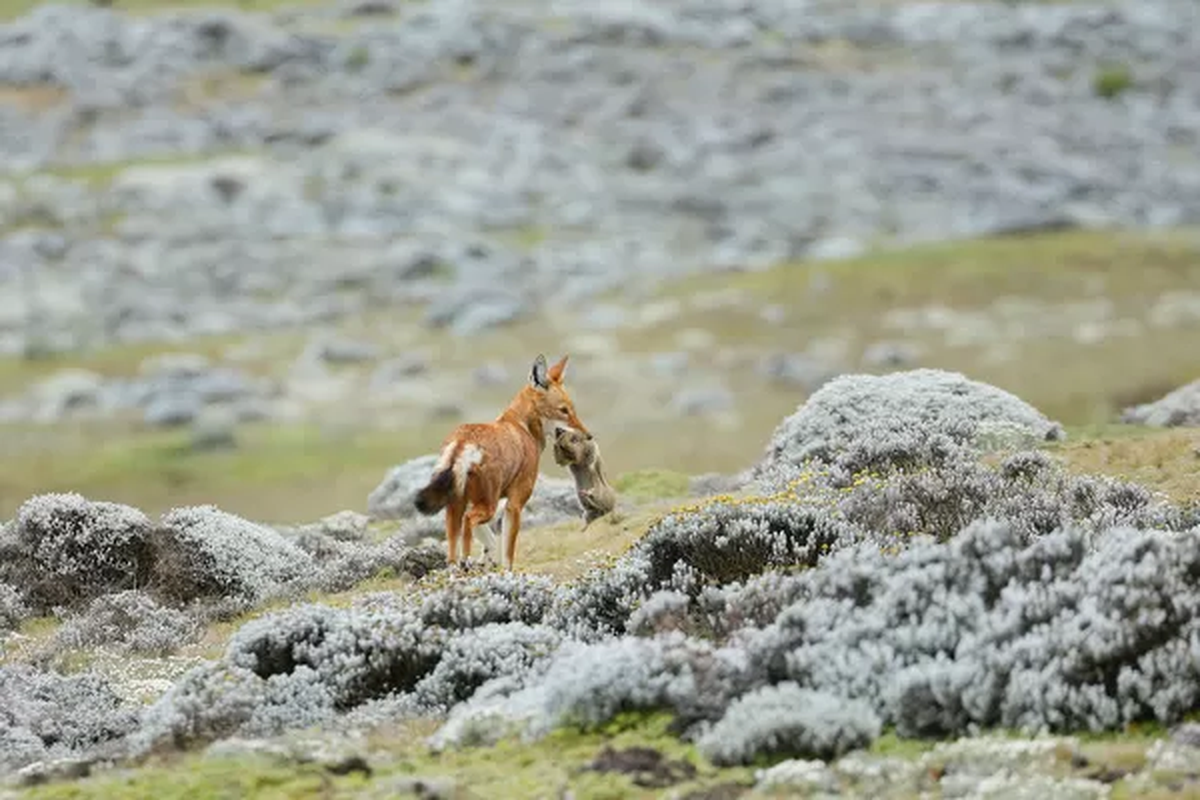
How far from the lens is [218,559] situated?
58.6ft

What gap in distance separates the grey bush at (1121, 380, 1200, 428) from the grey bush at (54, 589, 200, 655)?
1417 centimetres

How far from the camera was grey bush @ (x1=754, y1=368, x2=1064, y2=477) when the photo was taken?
19359 millimetres

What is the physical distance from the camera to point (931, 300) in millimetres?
53094

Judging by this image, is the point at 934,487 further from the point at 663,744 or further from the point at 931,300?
the point at 931,300

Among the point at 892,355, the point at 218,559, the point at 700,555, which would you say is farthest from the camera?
the point at 892,355

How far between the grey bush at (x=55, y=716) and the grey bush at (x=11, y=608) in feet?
11.1

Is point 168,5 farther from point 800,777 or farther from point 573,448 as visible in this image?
point 800,777

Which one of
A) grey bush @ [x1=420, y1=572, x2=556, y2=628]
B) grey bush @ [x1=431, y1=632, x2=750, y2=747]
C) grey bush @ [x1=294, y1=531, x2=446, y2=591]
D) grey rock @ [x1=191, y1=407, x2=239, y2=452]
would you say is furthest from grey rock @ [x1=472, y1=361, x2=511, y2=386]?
grey bush @ [x1=431, y1=632, x2=750, y2=747]

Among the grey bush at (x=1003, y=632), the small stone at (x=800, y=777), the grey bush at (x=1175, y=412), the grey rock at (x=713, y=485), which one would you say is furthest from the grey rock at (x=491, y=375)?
the small stone at (x=800, y=777)

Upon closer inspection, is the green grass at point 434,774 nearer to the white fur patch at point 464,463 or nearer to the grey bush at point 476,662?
the grey bush at point 476,662

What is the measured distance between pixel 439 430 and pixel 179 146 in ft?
135

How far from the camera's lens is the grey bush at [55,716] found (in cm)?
1165

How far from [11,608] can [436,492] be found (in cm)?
511

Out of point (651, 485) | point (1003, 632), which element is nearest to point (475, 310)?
point (651, 485)
